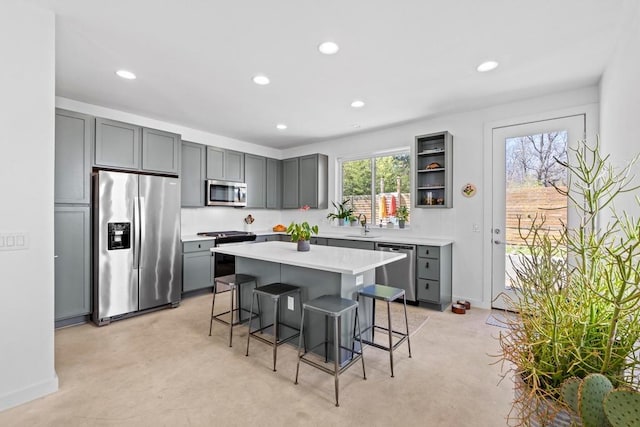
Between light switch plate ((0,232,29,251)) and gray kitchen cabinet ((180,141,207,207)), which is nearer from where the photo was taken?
light switch plate ((0,232,29,251))

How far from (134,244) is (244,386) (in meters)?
2.35

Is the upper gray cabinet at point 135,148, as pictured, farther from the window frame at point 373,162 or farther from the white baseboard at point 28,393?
the window frame at point 373,162

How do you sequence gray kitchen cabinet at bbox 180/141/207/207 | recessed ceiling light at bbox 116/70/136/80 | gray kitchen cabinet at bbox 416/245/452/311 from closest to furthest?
recessed ceiling light at bbox 116/70/136/80 < gray kitchen cabinet at bbox 416/245/452/311 < gray kitchen cabinet at bbox 180/141/207/207

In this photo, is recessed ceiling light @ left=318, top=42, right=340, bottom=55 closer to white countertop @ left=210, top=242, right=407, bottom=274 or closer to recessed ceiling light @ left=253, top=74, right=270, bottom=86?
recessed ceiling light @ left=253, top=74, right=270, bottom=86

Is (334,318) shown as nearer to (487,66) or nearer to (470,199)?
(487,66)

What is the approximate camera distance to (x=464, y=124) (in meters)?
4.00

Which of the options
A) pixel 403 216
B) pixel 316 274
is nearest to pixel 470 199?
pixel 403 216

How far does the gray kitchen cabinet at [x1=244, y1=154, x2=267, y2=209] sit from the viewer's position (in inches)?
216

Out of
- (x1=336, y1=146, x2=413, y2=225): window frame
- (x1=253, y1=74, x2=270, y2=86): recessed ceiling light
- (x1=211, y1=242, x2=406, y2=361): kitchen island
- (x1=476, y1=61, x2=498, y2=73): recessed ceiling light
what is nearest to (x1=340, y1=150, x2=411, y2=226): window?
(x1=336, y1=146, x2=413, y2=225): window frame

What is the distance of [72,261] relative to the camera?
10.6 ft

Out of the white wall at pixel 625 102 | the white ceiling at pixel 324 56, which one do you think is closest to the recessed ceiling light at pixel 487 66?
the white ceiling at pixel 324 56

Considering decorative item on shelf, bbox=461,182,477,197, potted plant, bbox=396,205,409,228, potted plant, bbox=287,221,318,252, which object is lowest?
potted plant, bbox=287,221,318,252

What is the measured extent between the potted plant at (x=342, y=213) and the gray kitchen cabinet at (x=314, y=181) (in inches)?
9.5

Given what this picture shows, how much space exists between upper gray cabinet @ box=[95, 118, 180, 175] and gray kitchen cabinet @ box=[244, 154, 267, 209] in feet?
4.69
